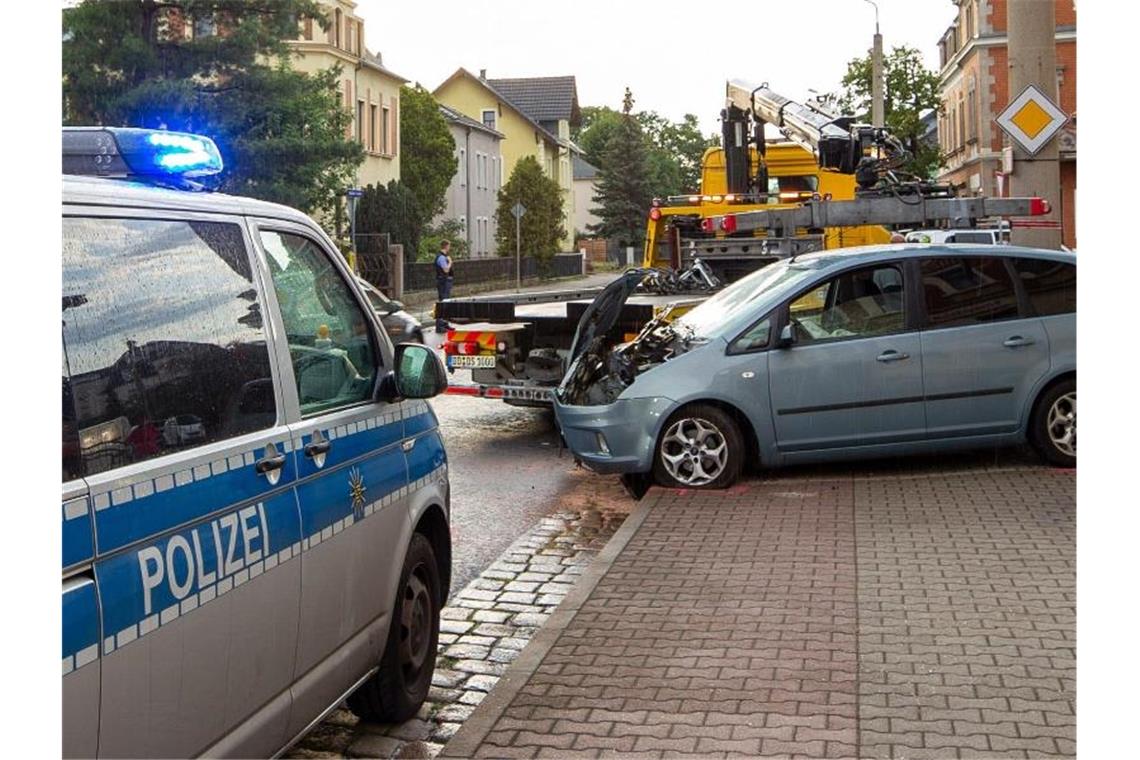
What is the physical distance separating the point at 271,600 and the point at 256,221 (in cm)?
116

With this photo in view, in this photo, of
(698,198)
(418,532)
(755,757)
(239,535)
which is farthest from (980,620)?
(698,198)

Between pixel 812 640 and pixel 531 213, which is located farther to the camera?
pixel 531 213

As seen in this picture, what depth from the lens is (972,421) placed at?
33.3 feet

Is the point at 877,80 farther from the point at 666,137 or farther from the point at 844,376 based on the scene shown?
the point at 666,137

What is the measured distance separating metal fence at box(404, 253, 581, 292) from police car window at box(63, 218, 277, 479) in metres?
42.6

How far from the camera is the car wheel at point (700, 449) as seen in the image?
990 centimetres

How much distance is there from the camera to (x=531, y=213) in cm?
7056

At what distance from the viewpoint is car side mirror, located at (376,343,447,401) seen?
16.6 ft

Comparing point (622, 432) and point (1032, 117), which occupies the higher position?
point (1032, 117)

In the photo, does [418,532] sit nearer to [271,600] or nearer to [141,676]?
[271,600]

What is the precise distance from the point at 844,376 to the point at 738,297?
3.84ft

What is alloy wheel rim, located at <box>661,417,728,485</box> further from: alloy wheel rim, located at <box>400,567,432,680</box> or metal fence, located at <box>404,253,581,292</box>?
metal fence, located at <box>404,253,581,292</box>

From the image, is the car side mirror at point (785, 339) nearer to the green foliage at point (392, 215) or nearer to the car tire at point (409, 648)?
the car tire at point (409, 648)

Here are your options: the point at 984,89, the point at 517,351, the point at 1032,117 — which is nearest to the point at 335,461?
the point at 517,351
